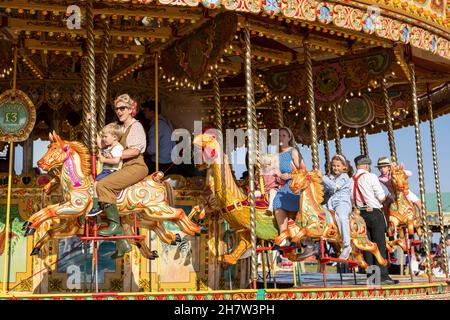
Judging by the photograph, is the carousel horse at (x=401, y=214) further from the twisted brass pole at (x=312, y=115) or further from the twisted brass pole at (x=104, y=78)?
the twisted brass pole at (x=104, y=78)

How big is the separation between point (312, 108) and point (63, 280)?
175 inches

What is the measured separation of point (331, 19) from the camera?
1006 cm

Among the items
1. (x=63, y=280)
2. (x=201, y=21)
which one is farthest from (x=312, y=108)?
(x=63, y=280)

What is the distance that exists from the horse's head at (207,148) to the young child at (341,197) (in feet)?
5.87

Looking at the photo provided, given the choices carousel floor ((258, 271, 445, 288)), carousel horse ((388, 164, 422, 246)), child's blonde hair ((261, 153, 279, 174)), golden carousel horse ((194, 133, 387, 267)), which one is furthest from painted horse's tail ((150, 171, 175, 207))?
carousel horse ((388, 164, 422, 246))

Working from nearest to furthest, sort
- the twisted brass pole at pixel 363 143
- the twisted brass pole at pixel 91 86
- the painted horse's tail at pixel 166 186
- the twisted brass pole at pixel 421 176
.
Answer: the twisted brass pole at pixel 91 86, the painted horse's tail at pixel 166 186, the twisted brass pole at pixel 421 176, the twisted brass pole at pixel 363 143

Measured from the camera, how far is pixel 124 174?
31.2ft

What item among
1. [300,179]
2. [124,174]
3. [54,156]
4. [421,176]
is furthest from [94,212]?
[421,176]

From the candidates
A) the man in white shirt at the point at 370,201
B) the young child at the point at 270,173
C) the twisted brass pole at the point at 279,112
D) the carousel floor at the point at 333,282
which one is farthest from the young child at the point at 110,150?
the twisted brass pole at the point at 279,112

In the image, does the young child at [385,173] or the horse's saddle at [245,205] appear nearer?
the horse's saddle at [245,205]

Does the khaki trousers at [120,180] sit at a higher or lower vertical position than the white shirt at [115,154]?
lower

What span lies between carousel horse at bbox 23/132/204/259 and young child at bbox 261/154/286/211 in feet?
6.26

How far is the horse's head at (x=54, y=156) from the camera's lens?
9.14 m

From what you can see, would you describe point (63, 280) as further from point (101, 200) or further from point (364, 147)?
point (364, 147)
